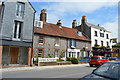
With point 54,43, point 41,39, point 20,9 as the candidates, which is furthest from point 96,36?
point 20,9

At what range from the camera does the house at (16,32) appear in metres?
18.4

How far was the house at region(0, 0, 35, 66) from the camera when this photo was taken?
18422 mm

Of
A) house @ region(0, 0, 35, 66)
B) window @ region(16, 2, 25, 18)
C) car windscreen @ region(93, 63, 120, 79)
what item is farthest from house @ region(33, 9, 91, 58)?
car windscreen @ region(93, 63, 120, 79)

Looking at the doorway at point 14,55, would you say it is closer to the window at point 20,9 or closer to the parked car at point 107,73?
the window at point 20,9

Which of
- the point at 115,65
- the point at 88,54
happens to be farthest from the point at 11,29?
the point at 88,54

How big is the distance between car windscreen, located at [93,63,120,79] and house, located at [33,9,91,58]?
18.7 m

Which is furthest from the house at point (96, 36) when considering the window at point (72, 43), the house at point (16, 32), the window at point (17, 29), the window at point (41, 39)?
the window at point (17, 29)

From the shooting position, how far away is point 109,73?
5.05m

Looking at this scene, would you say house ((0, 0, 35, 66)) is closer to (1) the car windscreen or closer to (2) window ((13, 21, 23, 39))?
(2) window ((13, 21, 23, 39))

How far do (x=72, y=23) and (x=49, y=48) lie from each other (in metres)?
18.3

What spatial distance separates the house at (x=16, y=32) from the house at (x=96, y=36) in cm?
1860

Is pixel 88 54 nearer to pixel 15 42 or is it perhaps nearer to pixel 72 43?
pixel 72 43

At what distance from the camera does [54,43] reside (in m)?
26.1

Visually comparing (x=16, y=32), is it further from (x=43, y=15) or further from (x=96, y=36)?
(x=96, y=36)
